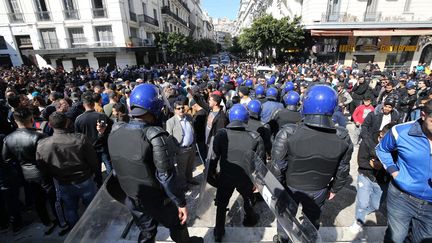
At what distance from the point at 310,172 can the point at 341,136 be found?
19.0 inches

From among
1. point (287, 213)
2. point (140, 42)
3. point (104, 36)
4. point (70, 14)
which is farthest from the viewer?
point (140, 42)

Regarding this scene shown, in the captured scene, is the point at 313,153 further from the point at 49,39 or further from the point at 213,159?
the point at 49,39

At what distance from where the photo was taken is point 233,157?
8.95 feet

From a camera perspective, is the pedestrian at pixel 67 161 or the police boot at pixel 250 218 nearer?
the pedestrian at pixel 67 161

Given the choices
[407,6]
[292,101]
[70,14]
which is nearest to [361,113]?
[292,101]

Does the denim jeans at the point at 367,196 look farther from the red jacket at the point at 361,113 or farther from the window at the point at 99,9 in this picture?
the window at the point at 99,9

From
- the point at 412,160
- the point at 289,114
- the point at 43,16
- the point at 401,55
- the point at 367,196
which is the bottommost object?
the point at 367,196

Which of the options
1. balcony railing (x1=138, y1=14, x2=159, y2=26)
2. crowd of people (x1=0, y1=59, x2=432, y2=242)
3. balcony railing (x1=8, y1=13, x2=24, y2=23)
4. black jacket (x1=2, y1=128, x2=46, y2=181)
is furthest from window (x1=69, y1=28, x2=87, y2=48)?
black jacket (x1=2, y1=128, x2=46, y2=181)

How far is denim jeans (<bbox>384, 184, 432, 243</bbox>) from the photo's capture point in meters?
2.07

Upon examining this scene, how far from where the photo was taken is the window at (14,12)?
22.8 meters

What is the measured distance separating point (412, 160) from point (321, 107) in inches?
35.8

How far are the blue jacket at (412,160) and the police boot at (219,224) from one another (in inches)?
75.5

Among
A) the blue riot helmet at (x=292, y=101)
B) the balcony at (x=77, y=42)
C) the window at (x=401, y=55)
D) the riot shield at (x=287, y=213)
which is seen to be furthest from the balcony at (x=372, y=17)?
the balcony at (x=77, y=42)

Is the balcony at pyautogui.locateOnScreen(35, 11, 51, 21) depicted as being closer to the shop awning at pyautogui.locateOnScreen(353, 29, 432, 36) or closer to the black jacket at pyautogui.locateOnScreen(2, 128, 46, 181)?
the black jacket at pyautogui.locateOnScreen(2, 128, 46, 181)
